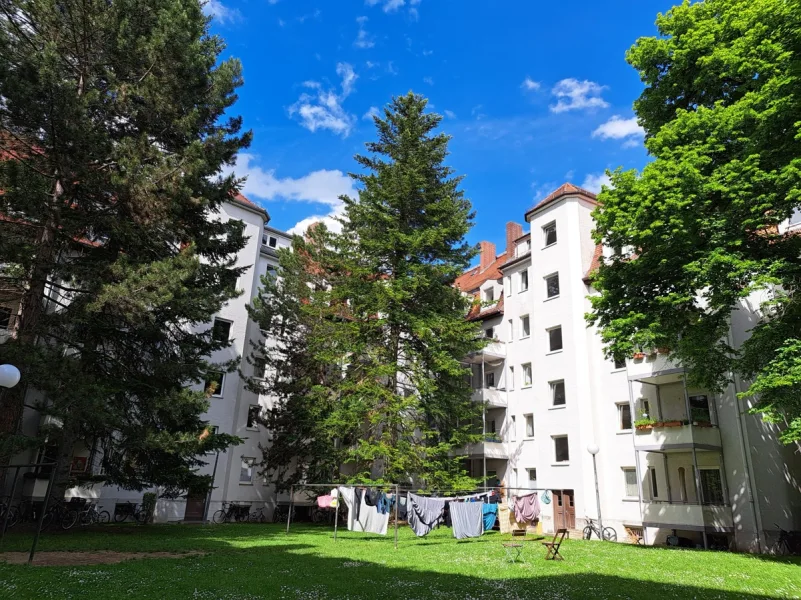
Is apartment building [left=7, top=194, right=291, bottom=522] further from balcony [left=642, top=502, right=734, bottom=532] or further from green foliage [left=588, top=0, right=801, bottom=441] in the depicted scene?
balcony [left=642, top=502, right=734, bottom=532]

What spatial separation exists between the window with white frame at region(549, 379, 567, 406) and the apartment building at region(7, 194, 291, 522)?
56.1ft

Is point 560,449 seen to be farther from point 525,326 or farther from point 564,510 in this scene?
point 525,326

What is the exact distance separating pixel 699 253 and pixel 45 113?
2071 centimetres

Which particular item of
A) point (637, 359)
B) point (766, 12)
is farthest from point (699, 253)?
point (637, 359)

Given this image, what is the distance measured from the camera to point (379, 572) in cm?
1261

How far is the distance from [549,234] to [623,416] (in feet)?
38.7

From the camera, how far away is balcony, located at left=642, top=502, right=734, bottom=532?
21344 millimetres

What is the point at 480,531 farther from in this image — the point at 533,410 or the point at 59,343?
the point at 59,343

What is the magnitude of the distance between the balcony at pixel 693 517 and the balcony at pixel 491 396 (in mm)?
11229

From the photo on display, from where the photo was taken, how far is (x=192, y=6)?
19.3m

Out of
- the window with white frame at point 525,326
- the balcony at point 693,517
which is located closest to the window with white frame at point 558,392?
Answer: the window with white frame at point 525,326

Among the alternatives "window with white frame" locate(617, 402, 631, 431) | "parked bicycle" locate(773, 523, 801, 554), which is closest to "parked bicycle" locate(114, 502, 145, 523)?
"window with white frame" locate(617, 402, 631, 431)

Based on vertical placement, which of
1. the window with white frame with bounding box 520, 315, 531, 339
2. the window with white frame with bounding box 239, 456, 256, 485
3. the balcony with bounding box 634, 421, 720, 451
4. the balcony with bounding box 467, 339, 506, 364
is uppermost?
the window with white frame with bounding box 520, 315, 531, 339

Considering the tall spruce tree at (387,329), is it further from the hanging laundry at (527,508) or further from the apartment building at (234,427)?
the hanging laundry at (527,508)
